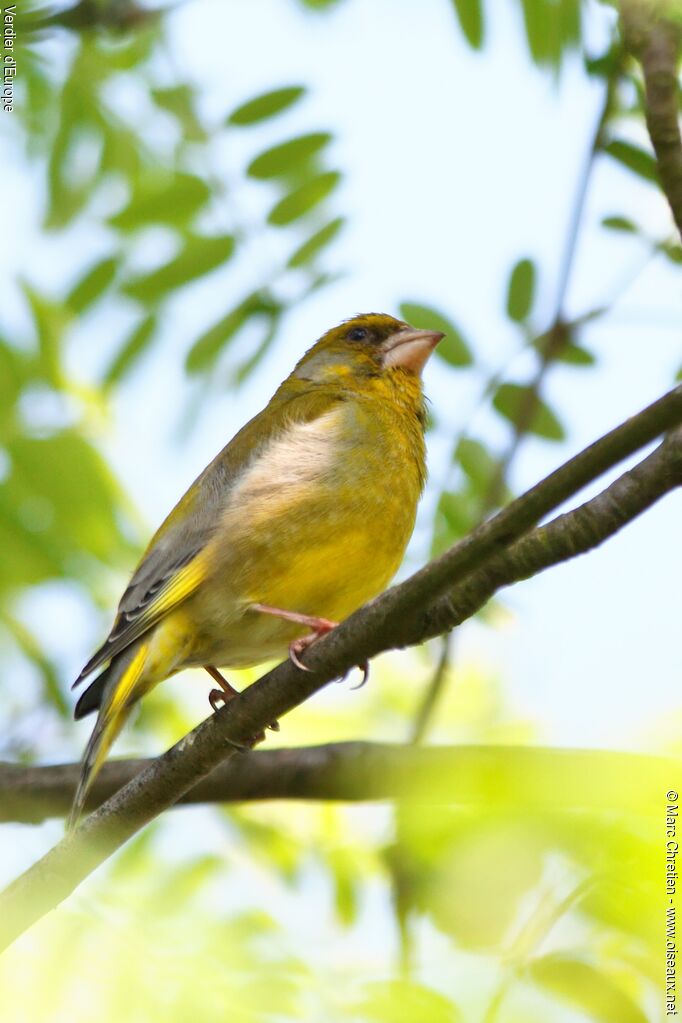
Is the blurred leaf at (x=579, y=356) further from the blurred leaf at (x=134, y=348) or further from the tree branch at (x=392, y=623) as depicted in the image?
the tree branch at (x=392, y=623)

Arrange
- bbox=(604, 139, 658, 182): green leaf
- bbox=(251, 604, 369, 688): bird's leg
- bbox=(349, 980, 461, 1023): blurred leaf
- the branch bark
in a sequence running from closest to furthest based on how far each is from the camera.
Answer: bbox=(349, 980, 461, 1023): blurred leaf
the branch bark
bbox=(251, 604, 369, 688): bird's leg
bbox=(604, 139, 658, 182): green leaf

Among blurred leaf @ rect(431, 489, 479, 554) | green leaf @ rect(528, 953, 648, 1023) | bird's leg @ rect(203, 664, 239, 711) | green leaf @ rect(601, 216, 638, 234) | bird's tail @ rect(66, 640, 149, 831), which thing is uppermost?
green leaf @ rect(601, 216, 638, 234)

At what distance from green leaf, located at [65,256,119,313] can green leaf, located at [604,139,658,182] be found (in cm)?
232

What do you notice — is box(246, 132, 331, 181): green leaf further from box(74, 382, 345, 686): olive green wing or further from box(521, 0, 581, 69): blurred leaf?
box(521, 0, 581, 69): blurred leaf

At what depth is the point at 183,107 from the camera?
640 cm

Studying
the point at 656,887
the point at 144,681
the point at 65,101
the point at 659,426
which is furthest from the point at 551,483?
the point at 65,101

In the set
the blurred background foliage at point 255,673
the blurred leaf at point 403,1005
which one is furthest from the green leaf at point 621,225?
the blurred leaf at point 403,1005

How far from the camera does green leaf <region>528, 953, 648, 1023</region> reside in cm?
382

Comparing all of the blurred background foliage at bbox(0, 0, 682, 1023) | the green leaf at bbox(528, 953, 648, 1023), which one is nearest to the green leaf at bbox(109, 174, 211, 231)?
the blurred background foliage at bbox(0, 0, 682, 1023)

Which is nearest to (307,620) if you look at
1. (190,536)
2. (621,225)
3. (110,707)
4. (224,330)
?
(190,536)

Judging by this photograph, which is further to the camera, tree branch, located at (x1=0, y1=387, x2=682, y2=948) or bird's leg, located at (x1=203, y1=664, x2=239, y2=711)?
bird's leg, located at (x1=203, y1=664, x2=239, y2=711)

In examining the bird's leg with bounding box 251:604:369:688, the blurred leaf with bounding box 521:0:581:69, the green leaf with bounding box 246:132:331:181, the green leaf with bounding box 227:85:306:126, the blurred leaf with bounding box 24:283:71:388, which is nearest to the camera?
the blurred leaf with bounding box 521:0:581:69

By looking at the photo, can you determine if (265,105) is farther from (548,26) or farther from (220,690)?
(220,690)

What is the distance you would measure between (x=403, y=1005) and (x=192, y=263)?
3.52 metres
